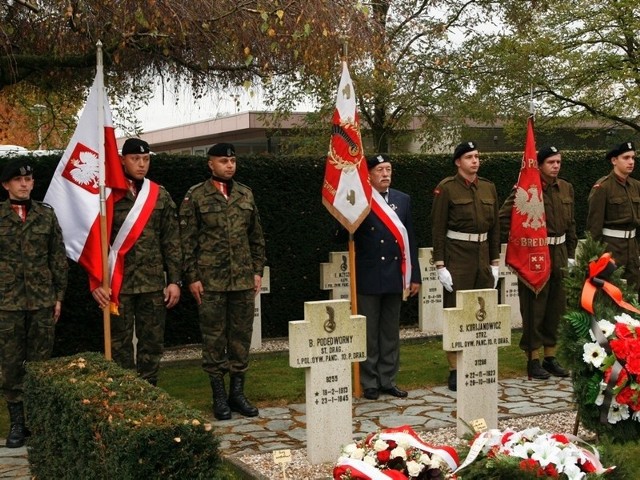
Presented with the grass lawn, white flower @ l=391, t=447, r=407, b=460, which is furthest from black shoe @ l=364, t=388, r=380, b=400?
white flower @ l=391, t=447, r=407, b=460

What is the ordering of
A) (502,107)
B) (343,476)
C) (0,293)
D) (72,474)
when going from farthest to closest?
(502,107), (0,293), (72,474), (343,476)

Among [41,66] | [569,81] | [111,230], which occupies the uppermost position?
Result: [569,81]

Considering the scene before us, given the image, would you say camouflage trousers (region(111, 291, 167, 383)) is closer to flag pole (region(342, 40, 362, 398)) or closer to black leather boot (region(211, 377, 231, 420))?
black leather boot (region(211, 377, 231, 420))

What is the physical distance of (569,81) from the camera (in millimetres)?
20328

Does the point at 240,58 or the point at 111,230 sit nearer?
the point at 111,230

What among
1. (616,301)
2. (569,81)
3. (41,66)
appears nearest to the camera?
(616,301)

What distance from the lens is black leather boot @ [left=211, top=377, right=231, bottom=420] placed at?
23.0ft

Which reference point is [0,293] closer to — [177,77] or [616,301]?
[177,77]

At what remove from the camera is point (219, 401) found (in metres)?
7.08

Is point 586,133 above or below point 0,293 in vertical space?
above

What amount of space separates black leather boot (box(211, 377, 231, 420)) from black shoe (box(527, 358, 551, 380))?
10.1 feet

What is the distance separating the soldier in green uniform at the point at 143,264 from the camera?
7.01 m

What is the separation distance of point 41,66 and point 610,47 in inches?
622

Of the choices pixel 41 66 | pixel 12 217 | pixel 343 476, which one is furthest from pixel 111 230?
pixel 343 476
